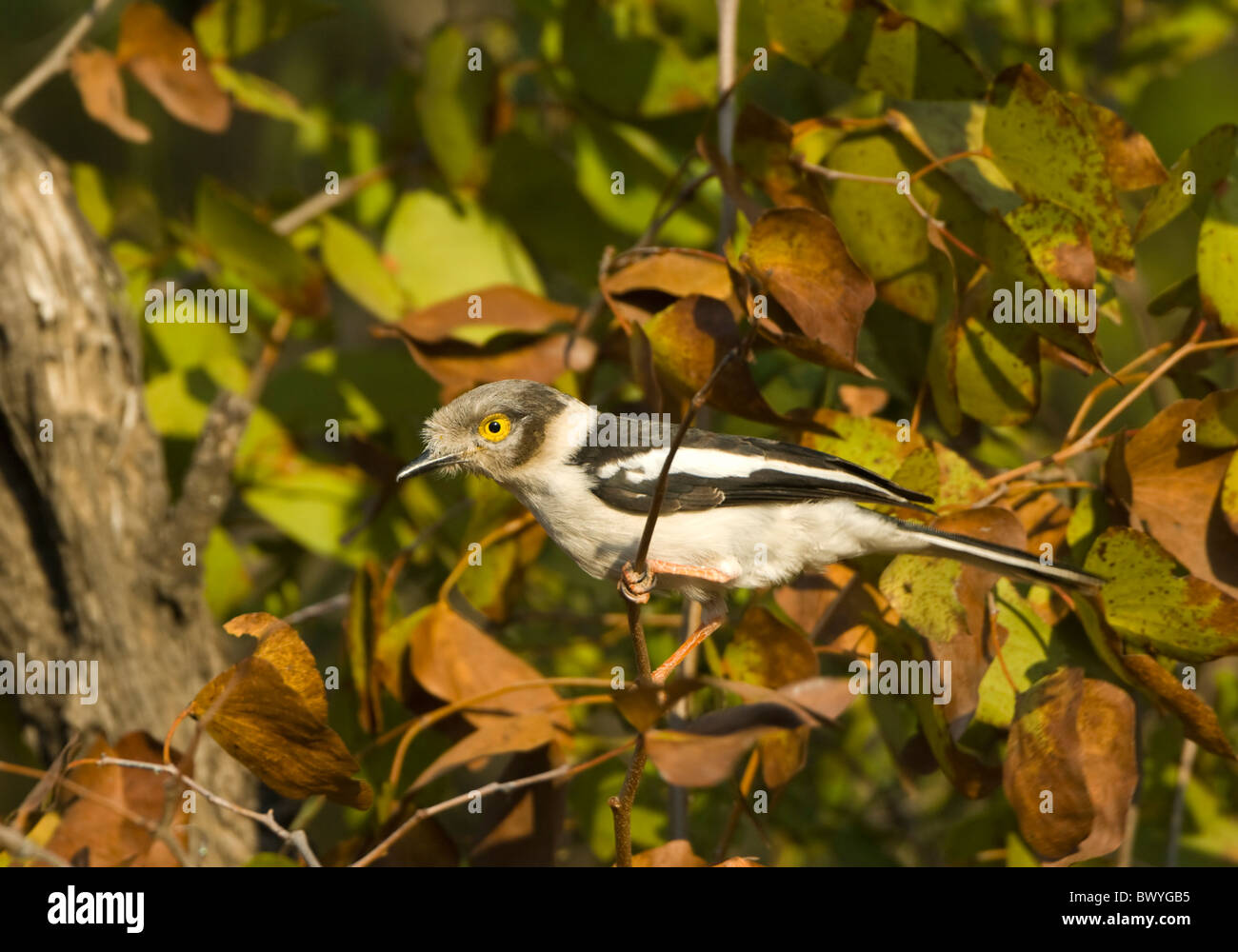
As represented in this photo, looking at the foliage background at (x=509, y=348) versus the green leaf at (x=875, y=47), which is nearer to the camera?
the green leaf at (x=875, y=47)

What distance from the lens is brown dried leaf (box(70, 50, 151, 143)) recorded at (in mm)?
3523

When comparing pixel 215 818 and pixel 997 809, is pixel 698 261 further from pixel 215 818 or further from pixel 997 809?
pixel 215 818

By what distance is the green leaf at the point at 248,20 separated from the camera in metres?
3.96

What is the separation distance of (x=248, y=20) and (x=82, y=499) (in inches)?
73.9

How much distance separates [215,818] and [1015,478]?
105 inches

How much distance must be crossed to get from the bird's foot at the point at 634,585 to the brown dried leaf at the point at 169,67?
2257 millimetres

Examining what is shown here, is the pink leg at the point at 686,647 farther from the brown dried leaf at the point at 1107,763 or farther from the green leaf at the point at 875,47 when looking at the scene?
the green leaf at the point at 875,47

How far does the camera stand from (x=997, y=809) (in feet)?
11.2

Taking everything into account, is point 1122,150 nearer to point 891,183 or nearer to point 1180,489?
point 891,183

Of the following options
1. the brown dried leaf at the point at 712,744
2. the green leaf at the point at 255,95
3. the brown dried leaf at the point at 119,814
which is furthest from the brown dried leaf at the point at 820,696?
the green leaf at the point at 255,95

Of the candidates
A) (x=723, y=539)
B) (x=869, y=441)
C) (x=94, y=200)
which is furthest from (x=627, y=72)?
(x=94, y=200)

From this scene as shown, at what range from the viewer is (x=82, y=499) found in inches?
134

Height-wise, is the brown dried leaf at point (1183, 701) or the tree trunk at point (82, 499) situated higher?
the tree trunk at point (82, 499)

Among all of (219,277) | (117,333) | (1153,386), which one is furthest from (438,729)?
(1153,386)
